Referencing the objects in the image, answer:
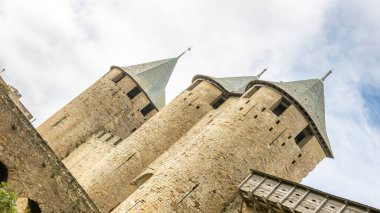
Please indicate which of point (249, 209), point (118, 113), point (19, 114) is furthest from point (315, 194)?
point (118, 113)

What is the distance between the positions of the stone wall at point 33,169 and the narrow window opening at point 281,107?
1127 cm

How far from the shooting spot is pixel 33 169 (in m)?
11.7

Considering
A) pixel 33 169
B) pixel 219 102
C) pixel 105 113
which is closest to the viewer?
pixel 33 169

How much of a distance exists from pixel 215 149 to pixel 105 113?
12.2m

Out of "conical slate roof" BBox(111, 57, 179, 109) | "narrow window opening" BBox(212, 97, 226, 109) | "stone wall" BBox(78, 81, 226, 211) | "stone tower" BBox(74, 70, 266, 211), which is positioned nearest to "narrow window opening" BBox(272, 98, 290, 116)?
"stone tower" BBox(74, 70, 266, 211)

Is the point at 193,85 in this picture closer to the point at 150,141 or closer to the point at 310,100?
the point at 150,141

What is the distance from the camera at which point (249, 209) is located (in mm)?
16531

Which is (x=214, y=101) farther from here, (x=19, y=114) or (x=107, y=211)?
(x=19, y=114)

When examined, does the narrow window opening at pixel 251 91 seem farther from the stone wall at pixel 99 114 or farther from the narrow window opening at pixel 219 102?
the stone wall at pixel 99 114

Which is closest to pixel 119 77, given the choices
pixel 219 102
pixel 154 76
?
pixel 154 76

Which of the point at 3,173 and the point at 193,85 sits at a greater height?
the point at 193,85

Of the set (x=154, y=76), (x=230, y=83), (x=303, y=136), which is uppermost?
(x=154, y=76)

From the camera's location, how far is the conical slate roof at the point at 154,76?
29.7 meters

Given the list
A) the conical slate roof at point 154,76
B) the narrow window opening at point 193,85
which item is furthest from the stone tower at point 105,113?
the narrow window opening at point 193,85
